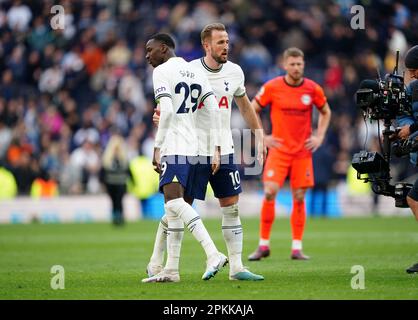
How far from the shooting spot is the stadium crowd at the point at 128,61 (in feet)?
88.7

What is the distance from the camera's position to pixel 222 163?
10.1m

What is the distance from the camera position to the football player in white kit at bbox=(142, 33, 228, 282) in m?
9.45

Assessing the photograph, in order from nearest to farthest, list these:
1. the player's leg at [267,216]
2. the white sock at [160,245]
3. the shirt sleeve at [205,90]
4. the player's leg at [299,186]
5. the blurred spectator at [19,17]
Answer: the shirt sleeve at [205,90], the white sock at [160,245], the player's leg at [267,216], the player's leg at [299,186], the blurred spectator at [19,17]

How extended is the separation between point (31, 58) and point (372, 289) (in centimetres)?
2157

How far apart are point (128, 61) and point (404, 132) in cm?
1966

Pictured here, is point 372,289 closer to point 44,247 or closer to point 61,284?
point 61,284

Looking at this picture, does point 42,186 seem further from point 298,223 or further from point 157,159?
point 157,159

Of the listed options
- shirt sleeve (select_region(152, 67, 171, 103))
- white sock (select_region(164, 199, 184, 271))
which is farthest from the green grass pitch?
shirt sleeve (select_region(152, 67, 171, 103))

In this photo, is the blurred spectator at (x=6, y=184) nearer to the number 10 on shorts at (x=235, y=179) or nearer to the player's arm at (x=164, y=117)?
the number 10 on shorts at (x=235, y=179)

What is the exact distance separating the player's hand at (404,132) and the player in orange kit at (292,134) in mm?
3725

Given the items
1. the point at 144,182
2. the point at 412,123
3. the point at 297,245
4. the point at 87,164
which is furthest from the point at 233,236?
the point at 87,164

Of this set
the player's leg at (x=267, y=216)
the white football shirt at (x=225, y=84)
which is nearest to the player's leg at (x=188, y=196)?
the white football shirt at (x=225, y=84)

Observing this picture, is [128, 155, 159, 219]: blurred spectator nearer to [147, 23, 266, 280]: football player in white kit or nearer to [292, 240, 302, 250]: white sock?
[292, 240, 302, 250]: white sock
